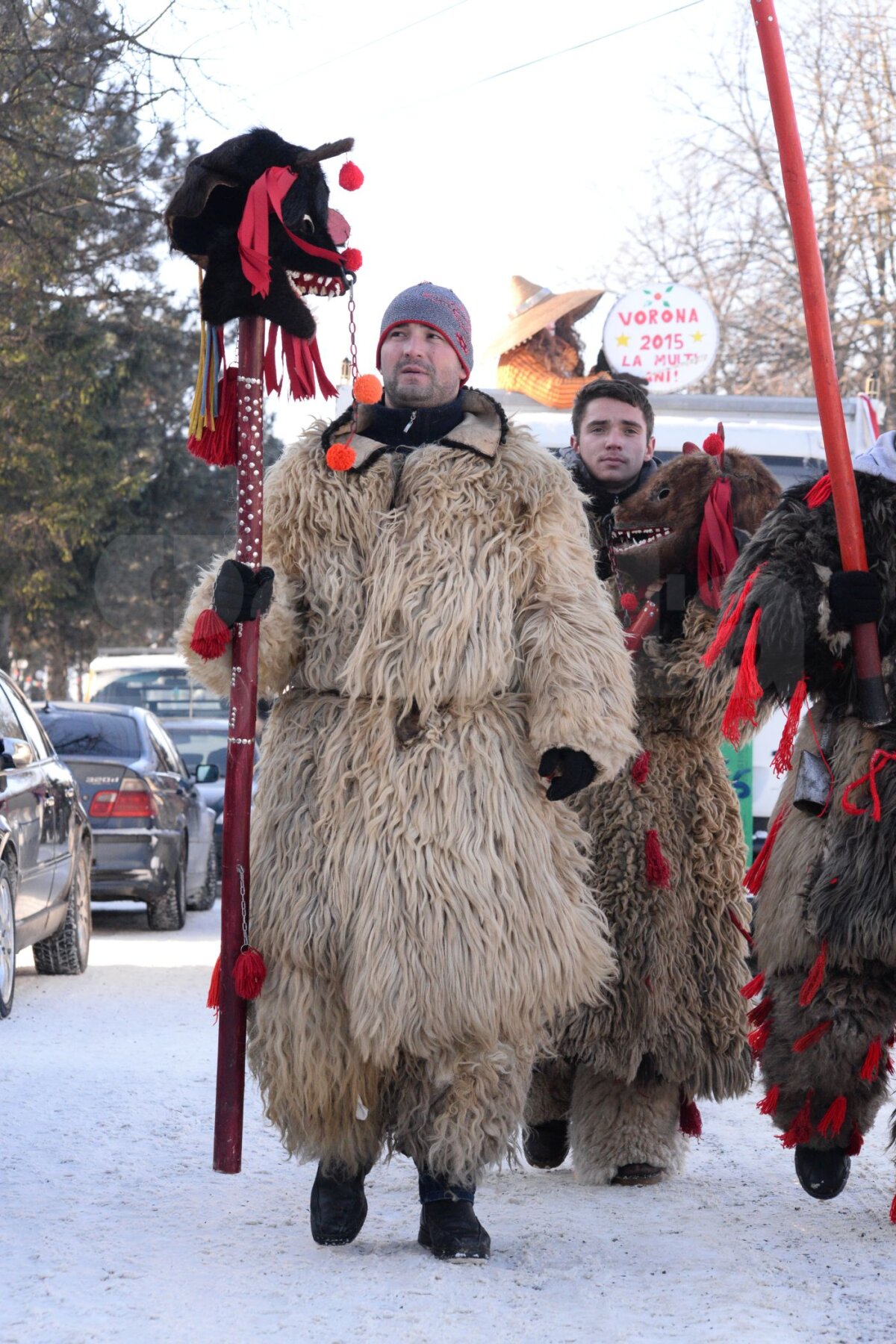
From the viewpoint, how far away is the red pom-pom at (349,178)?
165 inches

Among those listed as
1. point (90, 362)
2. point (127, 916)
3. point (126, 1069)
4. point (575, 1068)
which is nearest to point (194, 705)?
point (127, 916)

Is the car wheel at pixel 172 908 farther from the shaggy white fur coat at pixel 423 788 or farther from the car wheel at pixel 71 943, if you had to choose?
the shaggy white fur coat at pixel 423 788

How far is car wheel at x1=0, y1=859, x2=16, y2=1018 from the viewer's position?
7.86 metres

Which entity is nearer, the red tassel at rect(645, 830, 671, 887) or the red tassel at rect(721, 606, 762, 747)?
the red tassel at rect(721, 606, 762, 747)

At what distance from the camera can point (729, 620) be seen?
14.0 ft

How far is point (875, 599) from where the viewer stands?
4.17 m

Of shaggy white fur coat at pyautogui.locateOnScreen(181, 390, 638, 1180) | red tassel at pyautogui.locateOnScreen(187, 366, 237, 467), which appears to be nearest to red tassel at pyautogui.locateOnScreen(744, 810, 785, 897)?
shaggy white fur coat at pyautogui.locateOnScreen(181, 390, 638, 1180)

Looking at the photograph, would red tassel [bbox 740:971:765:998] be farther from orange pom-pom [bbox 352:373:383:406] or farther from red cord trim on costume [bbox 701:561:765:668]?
orange pom-pom [bbox 352:373:383:406]

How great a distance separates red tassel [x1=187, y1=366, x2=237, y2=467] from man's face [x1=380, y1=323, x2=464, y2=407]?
408 mm

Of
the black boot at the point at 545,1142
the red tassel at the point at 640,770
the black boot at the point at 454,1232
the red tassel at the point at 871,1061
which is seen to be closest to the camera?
the black boot at the point at 454,1232

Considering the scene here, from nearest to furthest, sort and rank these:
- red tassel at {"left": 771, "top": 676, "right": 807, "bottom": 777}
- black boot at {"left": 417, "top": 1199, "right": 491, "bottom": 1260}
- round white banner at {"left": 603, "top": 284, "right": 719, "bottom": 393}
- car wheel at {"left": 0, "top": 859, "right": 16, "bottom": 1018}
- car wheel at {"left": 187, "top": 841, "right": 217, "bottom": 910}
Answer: black boot at {"left": 417, "top": 1199, "right": 491, "bottom": 1260}
red tassel at {"left": 771, "top": 676, "right": 807, "bottom": 777}
car wheel at {"left": 0, "top": 859, "right": 16, "bottom": 1018}
round white banner at {"left": 603, "top": 284, "right": 719, "bottom": 393}
car wheel at {"left": 187, "top": 841, "right": 217, "bottom": 910}

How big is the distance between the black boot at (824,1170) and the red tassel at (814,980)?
37cm

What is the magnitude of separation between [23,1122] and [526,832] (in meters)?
2.26

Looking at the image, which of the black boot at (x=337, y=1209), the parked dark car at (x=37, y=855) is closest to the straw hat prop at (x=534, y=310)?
the parked dark car at (x=37, y=855)
